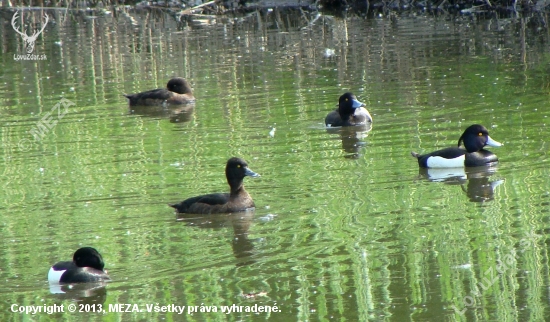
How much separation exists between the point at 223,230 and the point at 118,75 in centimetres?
1269

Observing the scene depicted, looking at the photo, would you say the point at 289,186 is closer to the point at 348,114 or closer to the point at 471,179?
the point at 471,179

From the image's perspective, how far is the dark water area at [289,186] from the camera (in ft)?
26.0

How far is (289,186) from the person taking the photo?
11438 millimetres

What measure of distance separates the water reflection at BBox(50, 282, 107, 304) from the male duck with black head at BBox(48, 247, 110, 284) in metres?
0.05

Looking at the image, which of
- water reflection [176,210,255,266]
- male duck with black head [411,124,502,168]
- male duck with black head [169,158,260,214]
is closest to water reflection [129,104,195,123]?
male duck with black head [411,124,502,168]

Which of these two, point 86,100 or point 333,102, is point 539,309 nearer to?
point 333,102

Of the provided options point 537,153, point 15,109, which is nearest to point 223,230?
point 537,153

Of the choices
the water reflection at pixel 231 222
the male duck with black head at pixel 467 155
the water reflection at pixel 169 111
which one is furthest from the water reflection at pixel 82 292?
the water reflection at pixel 169 111

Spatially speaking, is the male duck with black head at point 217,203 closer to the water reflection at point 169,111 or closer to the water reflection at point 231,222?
the water reflection at point 231,222

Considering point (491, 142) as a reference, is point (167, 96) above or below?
above

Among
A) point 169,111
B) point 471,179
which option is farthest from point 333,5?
point 471,179

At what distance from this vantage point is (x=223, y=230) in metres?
10.2

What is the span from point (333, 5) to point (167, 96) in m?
21.1

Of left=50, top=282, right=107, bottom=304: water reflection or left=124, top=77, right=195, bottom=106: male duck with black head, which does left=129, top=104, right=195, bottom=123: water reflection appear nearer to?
left=124, top=77, right=195, bottom=106: male duck with black head
